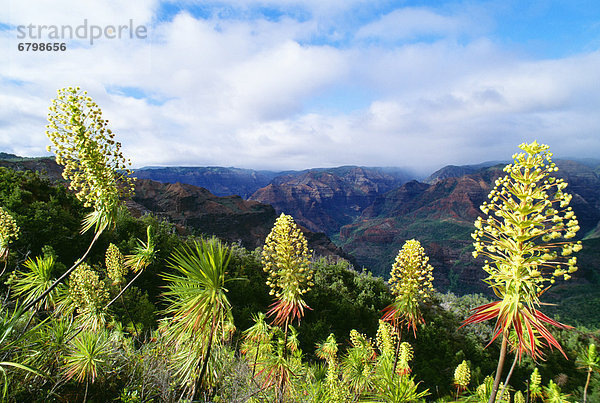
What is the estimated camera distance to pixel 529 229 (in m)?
2.64

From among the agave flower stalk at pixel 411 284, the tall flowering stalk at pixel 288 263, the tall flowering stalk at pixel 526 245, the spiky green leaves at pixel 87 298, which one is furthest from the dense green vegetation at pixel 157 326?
the tall flowering stalk at pixel 526 245

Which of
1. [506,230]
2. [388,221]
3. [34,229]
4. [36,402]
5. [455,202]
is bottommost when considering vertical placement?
[388,221]

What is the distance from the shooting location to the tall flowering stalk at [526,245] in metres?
2.49

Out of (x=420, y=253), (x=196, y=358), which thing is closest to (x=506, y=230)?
(x=420, y=253)

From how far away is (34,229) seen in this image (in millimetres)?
9852

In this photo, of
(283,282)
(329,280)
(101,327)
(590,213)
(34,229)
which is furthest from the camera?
(590,213)

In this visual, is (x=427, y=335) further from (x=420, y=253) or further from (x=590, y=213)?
(x=590, y=213)

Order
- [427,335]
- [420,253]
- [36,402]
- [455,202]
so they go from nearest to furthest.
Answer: [36,402] → [420,253] → [427,335] → [455,202]

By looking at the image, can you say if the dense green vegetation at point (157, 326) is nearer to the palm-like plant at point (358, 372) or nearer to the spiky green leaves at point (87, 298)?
the spiky green leaves at point (87, 298)

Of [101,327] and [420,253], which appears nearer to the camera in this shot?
[420,253]

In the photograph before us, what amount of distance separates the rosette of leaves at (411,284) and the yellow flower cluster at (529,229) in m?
1.36

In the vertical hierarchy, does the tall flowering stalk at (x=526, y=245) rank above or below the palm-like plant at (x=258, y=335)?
above

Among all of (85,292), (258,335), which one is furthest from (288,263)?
(85,292)

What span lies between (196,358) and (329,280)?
1255 centimetres
